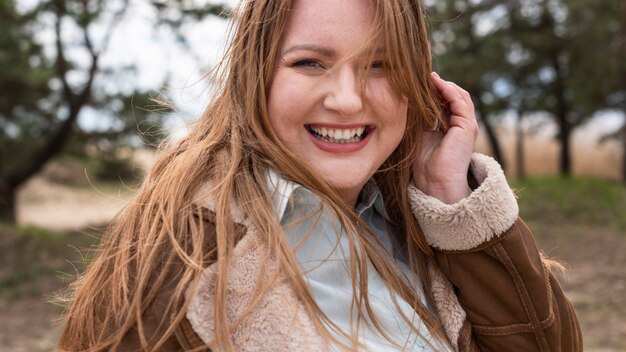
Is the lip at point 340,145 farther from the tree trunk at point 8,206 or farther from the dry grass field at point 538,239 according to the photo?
the tree trunk at point 8,206

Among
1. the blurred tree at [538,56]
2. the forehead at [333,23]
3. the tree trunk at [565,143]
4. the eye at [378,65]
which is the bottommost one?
the tree trunk at [565,143]

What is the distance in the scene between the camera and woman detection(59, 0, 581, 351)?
3.47 ft

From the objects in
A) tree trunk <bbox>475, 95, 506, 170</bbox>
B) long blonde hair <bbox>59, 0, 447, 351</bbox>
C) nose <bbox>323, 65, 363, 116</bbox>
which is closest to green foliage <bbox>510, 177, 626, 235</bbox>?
tree trunk <bbox>475, 95, 506, 170</bbox>

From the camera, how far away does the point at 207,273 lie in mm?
1052

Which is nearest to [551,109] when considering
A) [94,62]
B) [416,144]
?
[94,62]

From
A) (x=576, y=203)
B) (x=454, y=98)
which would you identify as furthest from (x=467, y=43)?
(x=454, y=98)

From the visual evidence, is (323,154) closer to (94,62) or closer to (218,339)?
(218,339)

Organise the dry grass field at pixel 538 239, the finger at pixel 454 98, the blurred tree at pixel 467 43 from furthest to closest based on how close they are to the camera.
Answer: the blurred tree at pixel 467 43 → the dry grass field at pixel 538 239 → the finger at pixel 454 98

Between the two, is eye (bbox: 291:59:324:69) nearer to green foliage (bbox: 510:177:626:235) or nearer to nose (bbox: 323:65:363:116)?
nose (bbox: 323:65:363:116)

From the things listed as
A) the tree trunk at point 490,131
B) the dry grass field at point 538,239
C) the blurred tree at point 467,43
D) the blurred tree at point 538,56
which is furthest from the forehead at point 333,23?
the tree trunk at point 490,131

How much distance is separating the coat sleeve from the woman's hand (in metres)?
0.05

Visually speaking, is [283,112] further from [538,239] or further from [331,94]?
[538,239]

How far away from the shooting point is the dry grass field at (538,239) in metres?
5.15

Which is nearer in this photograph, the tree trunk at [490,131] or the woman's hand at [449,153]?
the woman's hand at [449,153]
